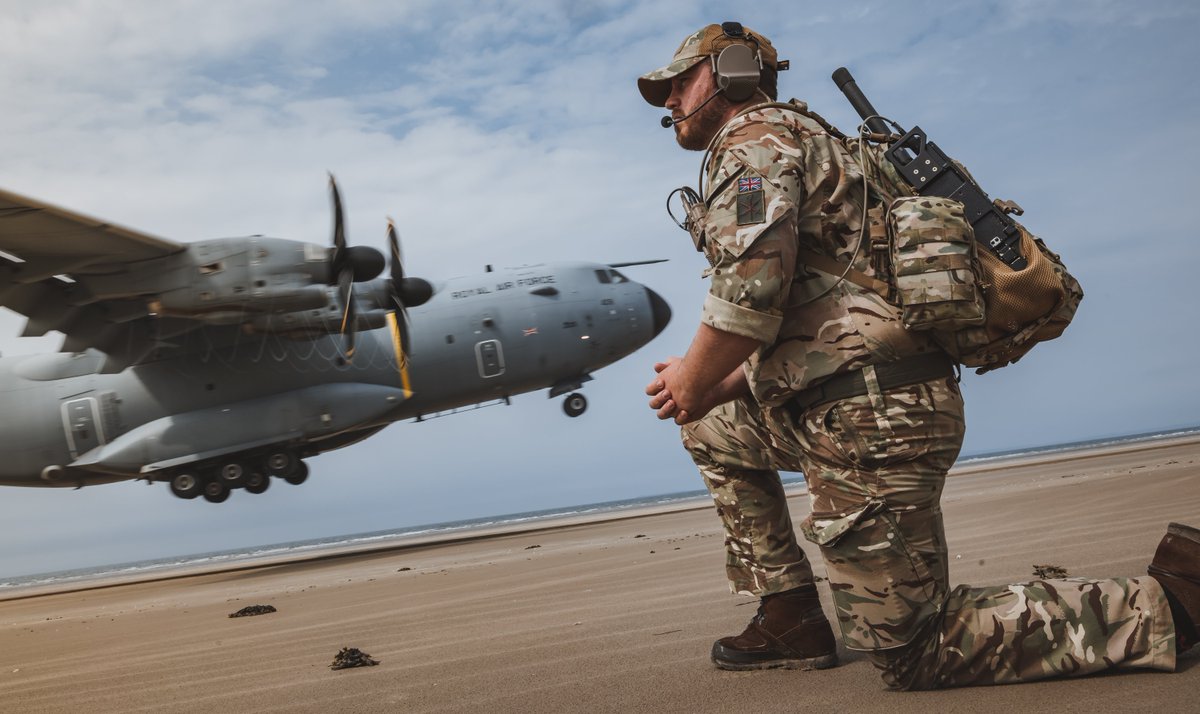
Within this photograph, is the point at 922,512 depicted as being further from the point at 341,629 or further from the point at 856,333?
the point at 341,629

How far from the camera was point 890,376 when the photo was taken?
3031mm

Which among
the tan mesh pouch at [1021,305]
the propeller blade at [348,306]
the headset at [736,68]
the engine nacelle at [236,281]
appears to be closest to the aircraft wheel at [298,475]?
the propeller blade at [348,306]

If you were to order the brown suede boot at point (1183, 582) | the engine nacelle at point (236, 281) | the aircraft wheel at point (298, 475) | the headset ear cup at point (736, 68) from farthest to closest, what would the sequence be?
the aircraft wheel at point (298, 475) → the engine nacelle at point (236, 281) → the headset ear cup at point (736, 68) → the brown suede boot at point (1183, 582)

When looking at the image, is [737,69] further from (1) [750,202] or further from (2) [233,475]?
(2) [233,475]

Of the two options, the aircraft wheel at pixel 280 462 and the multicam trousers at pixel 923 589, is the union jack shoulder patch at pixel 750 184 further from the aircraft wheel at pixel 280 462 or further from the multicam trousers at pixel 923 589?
the aircraft wheel at pixel 280 462

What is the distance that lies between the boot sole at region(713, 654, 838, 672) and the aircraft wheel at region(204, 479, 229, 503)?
1990cm

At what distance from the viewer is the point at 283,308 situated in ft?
55.5

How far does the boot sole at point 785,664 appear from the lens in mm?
3383

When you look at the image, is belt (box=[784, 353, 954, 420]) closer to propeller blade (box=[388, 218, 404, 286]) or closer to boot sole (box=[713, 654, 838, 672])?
boot sole (box=[713, 654, 838, 672])

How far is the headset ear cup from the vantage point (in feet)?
11.0

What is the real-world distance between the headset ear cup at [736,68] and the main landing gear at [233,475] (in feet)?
65.3

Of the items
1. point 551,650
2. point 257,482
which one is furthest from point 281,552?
point 551,650

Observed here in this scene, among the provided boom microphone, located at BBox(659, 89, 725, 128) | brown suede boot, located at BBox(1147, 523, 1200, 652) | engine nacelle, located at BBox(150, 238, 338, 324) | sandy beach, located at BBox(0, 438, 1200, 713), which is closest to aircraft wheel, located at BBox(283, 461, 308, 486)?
engine nacelle, located at BBox(150, 238, 338, 324)

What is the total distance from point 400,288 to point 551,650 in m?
16.5
